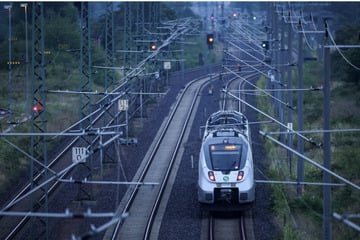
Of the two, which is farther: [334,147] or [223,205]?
[334,147]

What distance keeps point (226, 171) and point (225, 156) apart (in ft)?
1.56

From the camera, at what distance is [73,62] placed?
40438 mm

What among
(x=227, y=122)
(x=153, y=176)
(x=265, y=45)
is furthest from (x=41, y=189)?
(x=265, y=45)

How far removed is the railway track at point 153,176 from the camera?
16791mm

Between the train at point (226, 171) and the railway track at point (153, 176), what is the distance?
1.66 m

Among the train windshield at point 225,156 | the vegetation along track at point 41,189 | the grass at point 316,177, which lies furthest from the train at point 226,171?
the vegetation along track at point 41,189

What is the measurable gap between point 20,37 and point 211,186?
74.8ft

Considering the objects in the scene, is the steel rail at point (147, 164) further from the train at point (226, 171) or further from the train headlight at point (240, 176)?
the train headlight at point (240, 176)

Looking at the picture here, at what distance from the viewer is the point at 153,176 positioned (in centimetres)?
2248

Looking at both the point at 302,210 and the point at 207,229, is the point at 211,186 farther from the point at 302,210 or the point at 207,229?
the point at 302,210

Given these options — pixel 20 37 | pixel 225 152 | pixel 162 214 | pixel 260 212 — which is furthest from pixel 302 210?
pixel 20 37

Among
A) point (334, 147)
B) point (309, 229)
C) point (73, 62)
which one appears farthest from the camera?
point (73, 62)

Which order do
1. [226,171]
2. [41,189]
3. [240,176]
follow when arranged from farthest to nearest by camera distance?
[41,189] < [226,171] < [240,176]

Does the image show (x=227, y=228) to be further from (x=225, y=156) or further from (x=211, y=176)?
(x=225, y=156)
